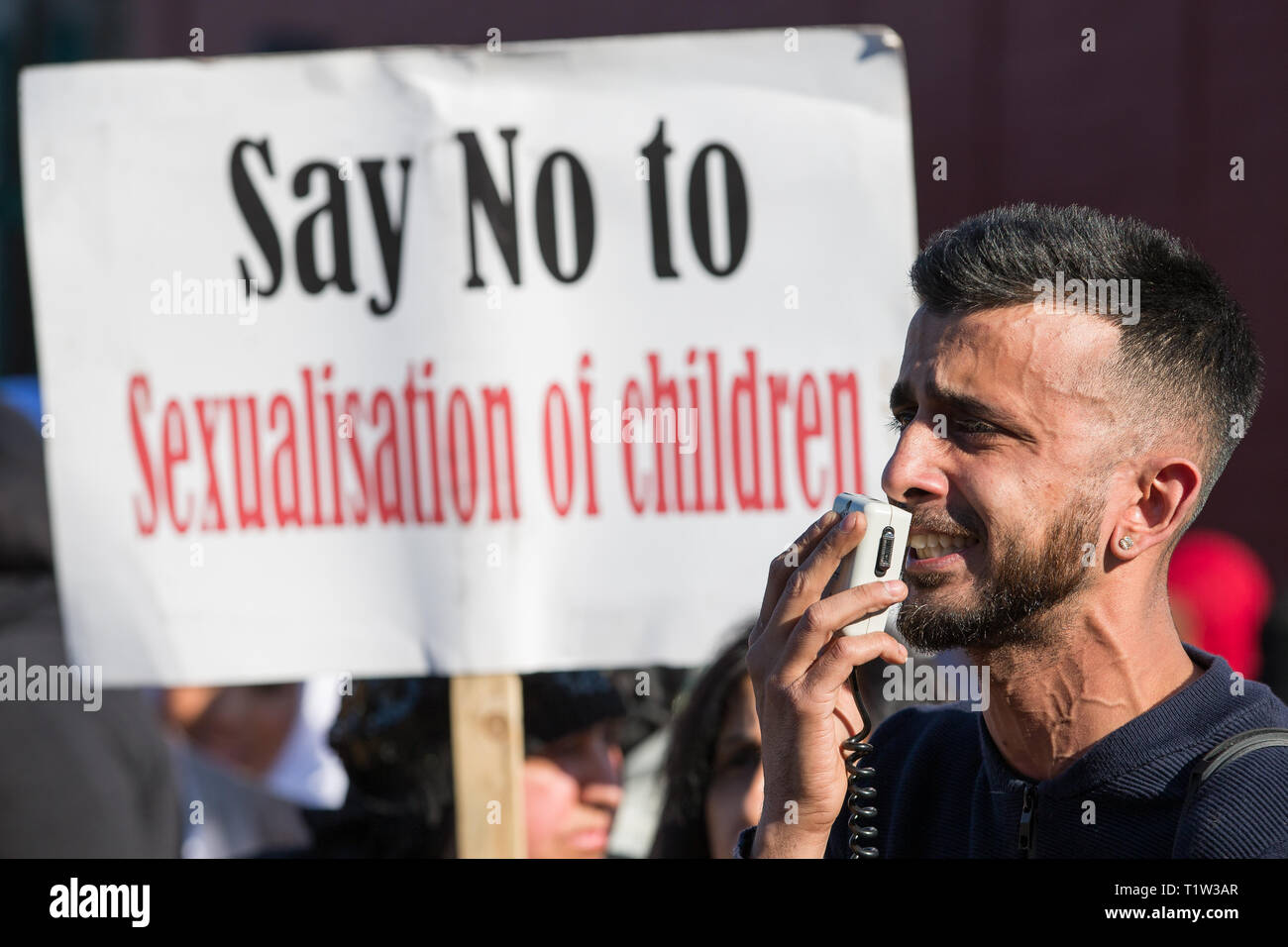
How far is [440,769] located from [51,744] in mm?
1157

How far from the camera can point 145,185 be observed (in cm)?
370

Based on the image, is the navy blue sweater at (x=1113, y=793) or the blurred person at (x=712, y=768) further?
the blurred person at (x=712, y=768)

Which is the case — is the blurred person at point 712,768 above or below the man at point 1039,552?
below

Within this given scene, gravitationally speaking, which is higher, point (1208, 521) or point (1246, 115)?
point (1246, 115)

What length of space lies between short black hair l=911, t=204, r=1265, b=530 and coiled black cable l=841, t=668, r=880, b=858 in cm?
57

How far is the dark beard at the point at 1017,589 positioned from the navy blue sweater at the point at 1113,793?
197 millimetres

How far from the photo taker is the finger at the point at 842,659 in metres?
1.77

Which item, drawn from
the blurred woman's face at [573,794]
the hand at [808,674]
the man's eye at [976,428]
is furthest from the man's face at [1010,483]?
the blurred woman's face at [573,794]

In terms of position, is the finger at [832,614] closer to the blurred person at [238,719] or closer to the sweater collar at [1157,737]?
the sweater collar at [1157,737]

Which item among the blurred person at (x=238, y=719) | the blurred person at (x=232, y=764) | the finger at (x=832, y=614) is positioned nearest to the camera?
the finger at (x=832, y=614)
